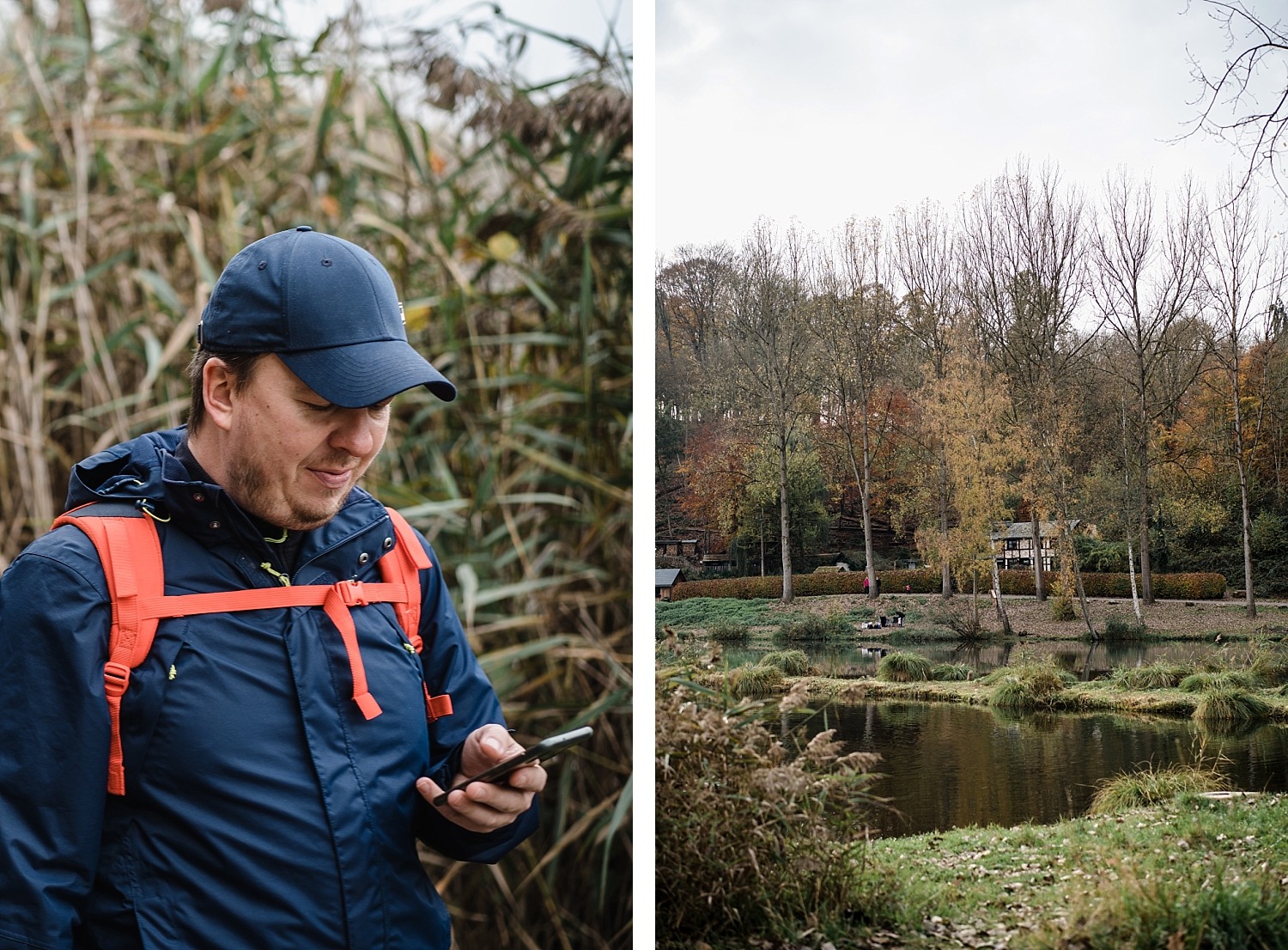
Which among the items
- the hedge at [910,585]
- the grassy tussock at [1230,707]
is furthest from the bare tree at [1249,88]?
the grassy tussock at [1230,707]

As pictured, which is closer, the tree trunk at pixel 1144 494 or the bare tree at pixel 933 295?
the tree trunk at pixel 1144 494

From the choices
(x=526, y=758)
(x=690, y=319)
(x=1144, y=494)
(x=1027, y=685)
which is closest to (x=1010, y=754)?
(x=1027, y=685)

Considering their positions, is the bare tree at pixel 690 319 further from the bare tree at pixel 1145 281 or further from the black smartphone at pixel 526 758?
the black smartphone at pixel 526 758

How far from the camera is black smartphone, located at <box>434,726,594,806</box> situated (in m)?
1.14

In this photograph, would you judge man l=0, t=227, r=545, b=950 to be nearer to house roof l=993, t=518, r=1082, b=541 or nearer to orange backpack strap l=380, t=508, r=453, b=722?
orange backpack strap l=380, t=508, r=453, b=722

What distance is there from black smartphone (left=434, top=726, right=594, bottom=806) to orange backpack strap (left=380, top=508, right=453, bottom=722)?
0.38 ft

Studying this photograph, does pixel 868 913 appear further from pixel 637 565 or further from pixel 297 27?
pixel 297 27

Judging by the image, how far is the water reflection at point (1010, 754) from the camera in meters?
2.06

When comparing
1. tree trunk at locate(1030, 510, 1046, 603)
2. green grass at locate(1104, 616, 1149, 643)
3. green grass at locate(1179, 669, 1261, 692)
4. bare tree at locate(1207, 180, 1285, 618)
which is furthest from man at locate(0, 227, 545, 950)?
bare tree at locate(1207, 180, 1285, 618)

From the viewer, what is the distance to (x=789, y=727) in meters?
2.36

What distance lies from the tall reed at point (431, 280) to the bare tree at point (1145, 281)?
A: 3.72 feet

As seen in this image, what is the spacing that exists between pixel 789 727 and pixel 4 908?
1728mm

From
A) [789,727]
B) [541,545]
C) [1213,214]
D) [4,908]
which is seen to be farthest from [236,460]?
[1213,214]

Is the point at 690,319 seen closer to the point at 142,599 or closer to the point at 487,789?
the point at 487,789
